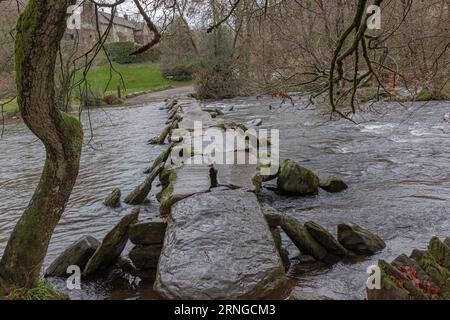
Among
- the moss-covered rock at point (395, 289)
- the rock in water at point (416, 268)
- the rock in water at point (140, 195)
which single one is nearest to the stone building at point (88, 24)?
the rock in water at point (140, 195)

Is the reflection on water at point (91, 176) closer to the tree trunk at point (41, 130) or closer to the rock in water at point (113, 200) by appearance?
the rock in water at point (113, 200)

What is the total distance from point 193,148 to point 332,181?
9.64 ft

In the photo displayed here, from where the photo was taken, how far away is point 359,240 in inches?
207

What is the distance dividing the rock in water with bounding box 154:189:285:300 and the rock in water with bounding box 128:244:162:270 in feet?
1.27

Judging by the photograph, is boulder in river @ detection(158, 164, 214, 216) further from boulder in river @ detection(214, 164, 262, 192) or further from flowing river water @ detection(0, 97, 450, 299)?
flowing river water @ detection(0, 97, 450, 299)

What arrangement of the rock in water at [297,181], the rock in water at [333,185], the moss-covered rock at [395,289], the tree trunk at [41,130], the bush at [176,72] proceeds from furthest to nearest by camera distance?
the bush at [176,72], the rock in water at [333,185], the rock in water at [297,181], the moss-covered rock at [395,289], the tree trunk at [41,130]

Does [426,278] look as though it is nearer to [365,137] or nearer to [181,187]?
[181,187]

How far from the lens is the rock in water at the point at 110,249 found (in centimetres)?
499

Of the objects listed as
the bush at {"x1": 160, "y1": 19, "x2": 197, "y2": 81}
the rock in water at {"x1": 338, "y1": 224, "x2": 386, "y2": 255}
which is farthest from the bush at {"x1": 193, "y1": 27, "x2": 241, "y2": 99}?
the rock in water at {"x1": 338, "y1": 224, "x2": 386, "y2": 255}

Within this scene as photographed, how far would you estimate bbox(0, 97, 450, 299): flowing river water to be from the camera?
4.95m

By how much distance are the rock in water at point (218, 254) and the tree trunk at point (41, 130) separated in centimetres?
114

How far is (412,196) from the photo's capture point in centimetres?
729

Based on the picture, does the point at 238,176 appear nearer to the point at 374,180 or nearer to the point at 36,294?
the point at 374,180
